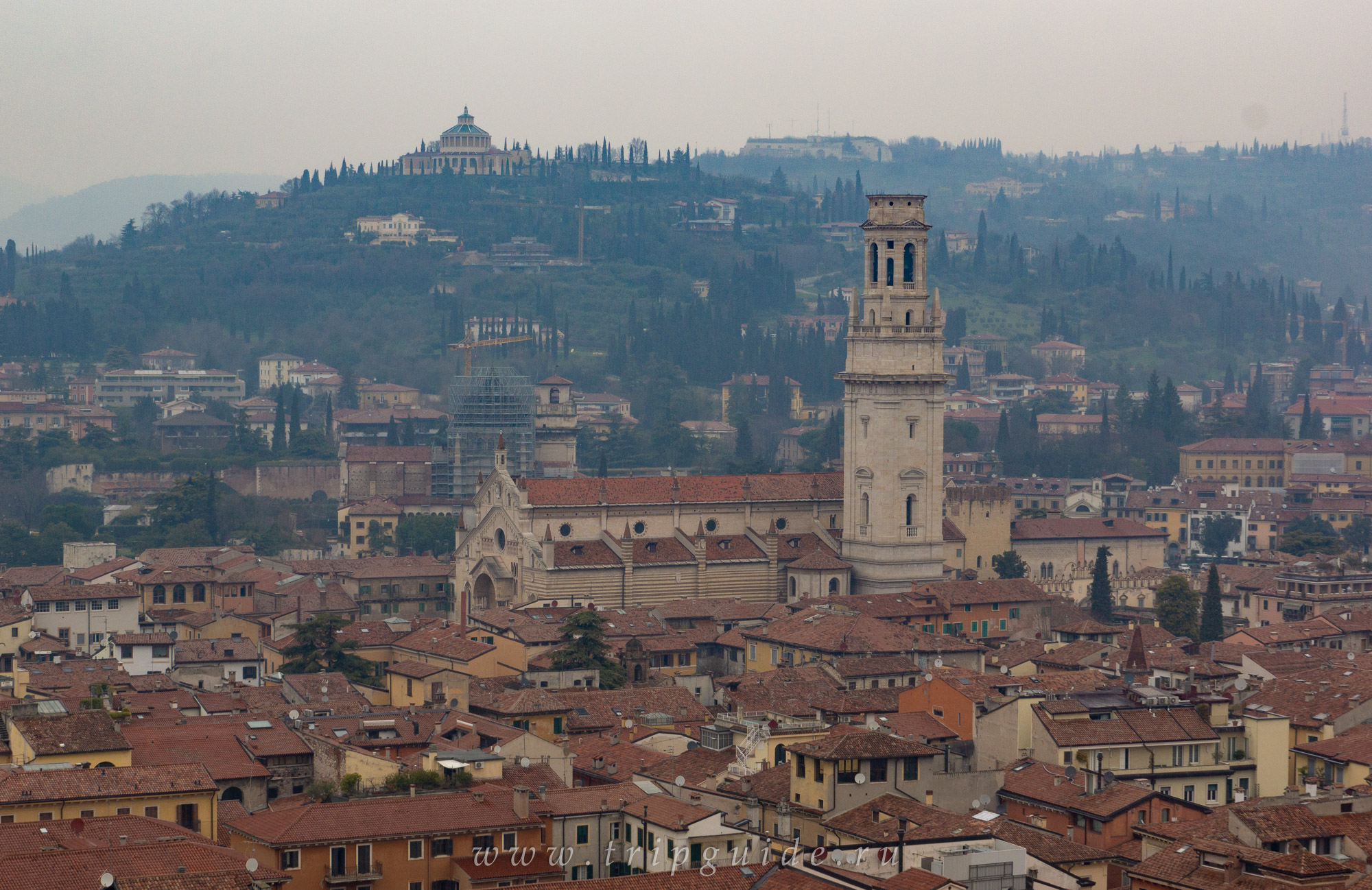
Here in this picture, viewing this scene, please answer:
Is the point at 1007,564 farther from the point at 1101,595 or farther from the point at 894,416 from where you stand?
the point at 894,416

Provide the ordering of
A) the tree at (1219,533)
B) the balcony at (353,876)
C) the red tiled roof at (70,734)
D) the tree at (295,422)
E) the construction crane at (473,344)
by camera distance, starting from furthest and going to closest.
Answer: the construction crane at (473,344)
the tree at (295,422)
the tree at (1219,533)
the red tiled roof at (70,734)
the balcony at (353,876)

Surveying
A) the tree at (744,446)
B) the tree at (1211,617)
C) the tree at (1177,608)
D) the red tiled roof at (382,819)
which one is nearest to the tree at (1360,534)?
the tree at (744,446)

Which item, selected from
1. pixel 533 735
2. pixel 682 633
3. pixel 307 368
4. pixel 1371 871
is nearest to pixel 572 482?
pixel 682 633

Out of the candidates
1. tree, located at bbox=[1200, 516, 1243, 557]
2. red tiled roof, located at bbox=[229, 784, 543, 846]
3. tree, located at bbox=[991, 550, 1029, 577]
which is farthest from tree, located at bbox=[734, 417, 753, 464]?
red tiled roof, located at bbox=[229, 784, 543, 846]

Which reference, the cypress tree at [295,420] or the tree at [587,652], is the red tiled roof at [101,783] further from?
the cypress tree at [295,420]

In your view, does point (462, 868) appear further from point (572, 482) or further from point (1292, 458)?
point (1292, 458)

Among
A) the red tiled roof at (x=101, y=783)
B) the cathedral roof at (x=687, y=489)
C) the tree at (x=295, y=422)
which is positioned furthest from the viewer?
the tree at (x=295, y=422)

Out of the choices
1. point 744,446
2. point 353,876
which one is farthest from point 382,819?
point 744,446
